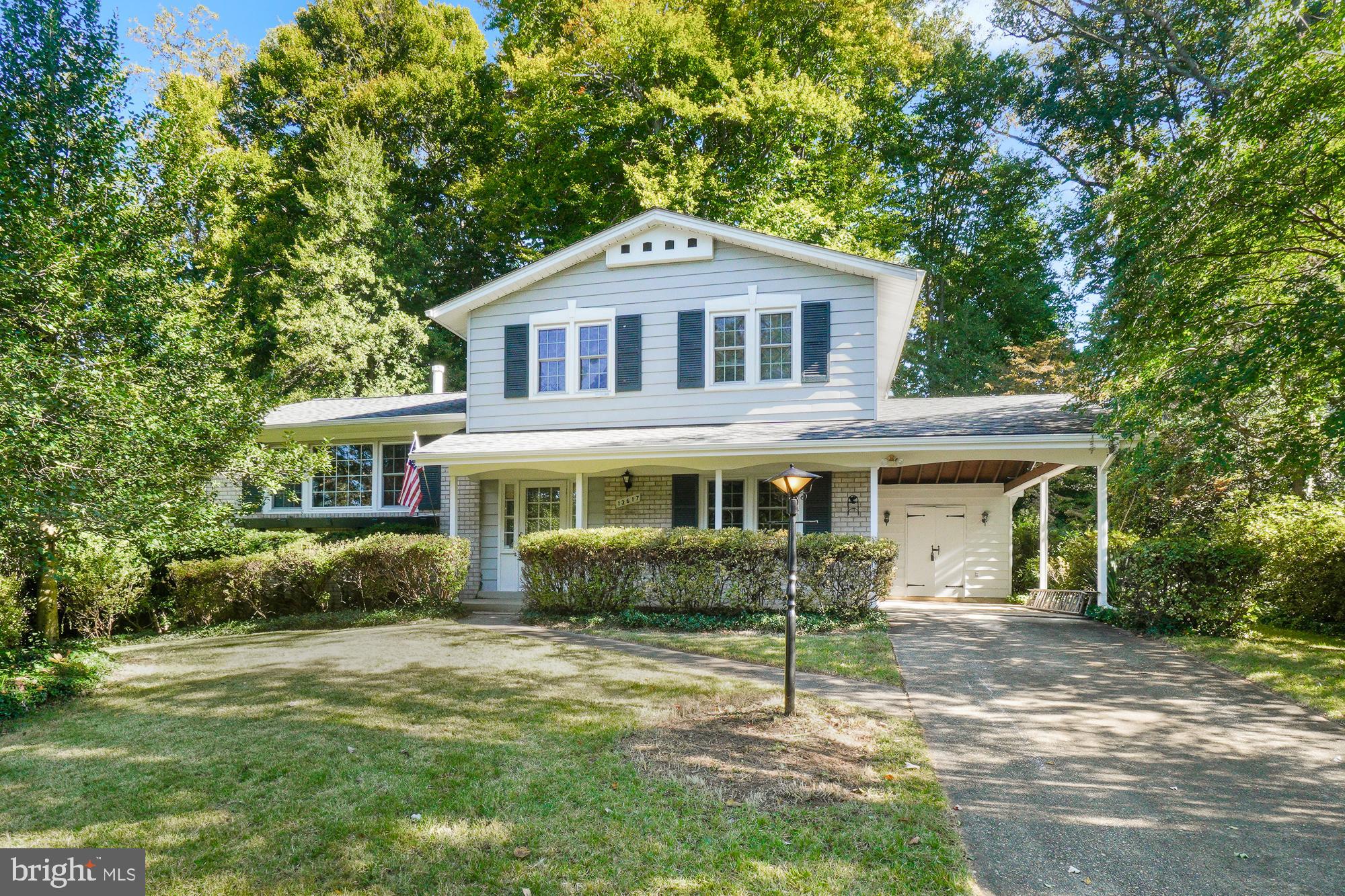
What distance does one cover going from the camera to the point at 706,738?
203 inches

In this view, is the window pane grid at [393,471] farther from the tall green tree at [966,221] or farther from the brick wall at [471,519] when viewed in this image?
the tall green tree at [966,221]

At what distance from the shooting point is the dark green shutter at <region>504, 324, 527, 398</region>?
1348cm

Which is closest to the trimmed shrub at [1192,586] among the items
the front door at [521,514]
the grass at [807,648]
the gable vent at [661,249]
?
the grass at [807,648]

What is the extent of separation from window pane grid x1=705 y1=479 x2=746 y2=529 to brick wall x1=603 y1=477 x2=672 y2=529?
72 centimetres

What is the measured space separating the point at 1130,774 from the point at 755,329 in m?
9.09

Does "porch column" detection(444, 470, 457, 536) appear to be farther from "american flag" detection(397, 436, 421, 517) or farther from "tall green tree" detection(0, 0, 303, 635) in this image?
"tall green tree" detection(0, 0, 303, 635)

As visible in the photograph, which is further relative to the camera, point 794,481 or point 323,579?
point 323,579

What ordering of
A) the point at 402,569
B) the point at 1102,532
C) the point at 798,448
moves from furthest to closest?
1. the point at 402,569
2. the point at 798,448
3. the point at 1102,532

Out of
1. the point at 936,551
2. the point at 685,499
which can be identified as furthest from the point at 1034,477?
the point at 685,499

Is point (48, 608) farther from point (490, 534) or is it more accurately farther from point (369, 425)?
point (490, 534)

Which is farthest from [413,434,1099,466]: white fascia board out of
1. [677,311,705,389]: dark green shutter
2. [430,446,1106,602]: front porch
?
[677,311,705,389]: dark green shutter

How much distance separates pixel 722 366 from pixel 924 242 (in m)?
18.4

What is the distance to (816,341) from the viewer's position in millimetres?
12250

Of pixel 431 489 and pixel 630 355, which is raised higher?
pixel 630 355
